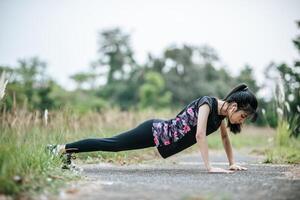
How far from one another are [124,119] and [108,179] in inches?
244

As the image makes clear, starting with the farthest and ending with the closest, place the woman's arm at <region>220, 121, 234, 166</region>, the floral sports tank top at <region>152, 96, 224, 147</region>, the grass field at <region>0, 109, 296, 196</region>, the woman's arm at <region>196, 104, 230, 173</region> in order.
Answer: the woman's arm at <region>220, 121, 234, 166</region>
the floral sports tank top at <region>152, 96, 224, 147</region>
the woman's arm at <region>196, 104, 230, 173</region>
the grass field at <region>0, 109, 296, 196</region>

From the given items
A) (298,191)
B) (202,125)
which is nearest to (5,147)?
(202,125)

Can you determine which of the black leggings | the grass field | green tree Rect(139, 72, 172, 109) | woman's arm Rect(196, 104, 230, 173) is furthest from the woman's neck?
green tree Rect(139, 72, 172, 109)

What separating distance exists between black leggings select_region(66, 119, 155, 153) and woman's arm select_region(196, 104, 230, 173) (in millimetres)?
557

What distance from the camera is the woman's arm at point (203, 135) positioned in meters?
4.06

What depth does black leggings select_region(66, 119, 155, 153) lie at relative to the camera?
14.4 feet

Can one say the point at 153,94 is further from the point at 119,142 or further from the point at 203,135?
the point at 203,135

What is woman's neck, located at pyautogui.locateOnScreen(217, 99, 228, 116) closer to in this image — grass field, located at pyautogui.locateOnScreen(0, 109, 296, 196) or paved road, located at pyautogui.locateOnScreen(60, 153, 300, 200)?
paved road, located at pyautogui.locateOnScreen(60, 153, 300, 200)

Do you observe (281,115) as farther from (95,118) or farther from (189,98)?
(189,98)

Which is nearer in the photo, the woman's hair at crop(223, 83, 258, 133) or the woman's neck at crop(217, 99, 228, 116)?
the woman's hair at crop(223, 83, 258, 133)

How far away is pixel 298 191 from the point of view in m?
3.04

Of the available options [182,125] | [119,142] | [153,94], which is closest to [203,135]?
[182,125]

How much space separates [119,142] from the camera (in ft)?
14.5

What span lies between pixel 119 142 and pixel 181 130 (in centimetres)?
63
